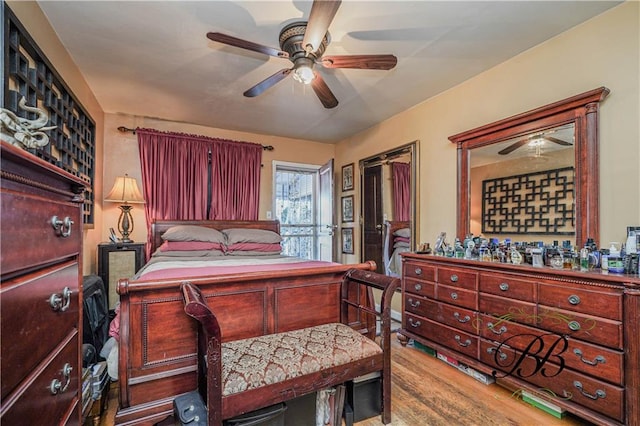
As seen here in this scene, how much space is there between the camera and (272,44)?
2.32 metres

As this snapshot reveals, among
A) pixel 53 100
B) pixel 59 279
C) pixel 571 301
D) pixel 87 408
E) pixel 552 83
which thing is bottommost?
pixel 87 408

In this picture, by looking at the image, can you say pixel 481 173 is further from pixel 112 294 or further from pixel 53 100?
pixel 112 294

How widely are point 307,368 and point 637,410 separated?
165cm

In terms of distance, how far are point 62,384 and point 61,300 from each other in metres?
0.30

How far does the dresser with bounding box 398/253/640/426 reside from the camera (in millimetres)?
1541

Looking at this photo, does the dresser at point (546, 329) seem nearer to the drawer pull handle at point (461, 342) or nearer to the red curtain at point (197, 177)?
the drawer pull handle at point (461, 342)

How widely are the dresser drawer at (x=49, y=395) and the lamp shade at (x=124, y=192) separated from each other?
8.77 ft

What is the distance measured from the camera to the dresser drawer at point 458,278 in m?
2.27

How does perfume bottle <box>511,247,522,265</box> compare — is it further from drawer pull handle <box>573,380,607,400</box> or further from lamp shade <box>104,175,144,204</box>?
lamp shade <box>104,175,144,204</box>

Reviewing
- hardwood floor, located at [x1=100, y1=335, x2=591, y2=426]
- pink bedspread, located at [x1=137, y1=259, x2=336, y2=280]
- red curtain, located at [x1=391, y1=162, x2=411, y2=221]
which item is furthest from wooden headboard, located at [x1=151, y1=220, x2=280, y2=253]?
hardwood floor, located at [x1=100, y1=335, x2=591, y2=426]

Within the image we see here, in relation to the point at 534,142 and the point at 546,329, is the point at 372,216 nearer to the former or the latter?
the point at 534,142

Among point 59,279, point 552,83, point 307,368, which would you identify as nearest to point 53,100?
point 59,279

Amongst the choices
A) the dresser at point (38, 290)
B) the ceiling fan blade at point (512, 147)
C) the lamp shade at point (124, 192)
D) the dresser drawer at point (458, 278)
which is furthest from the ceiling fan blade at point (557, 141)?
the lamp shade at point (124, 192)

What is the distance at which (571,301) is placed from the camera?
1729 mm
